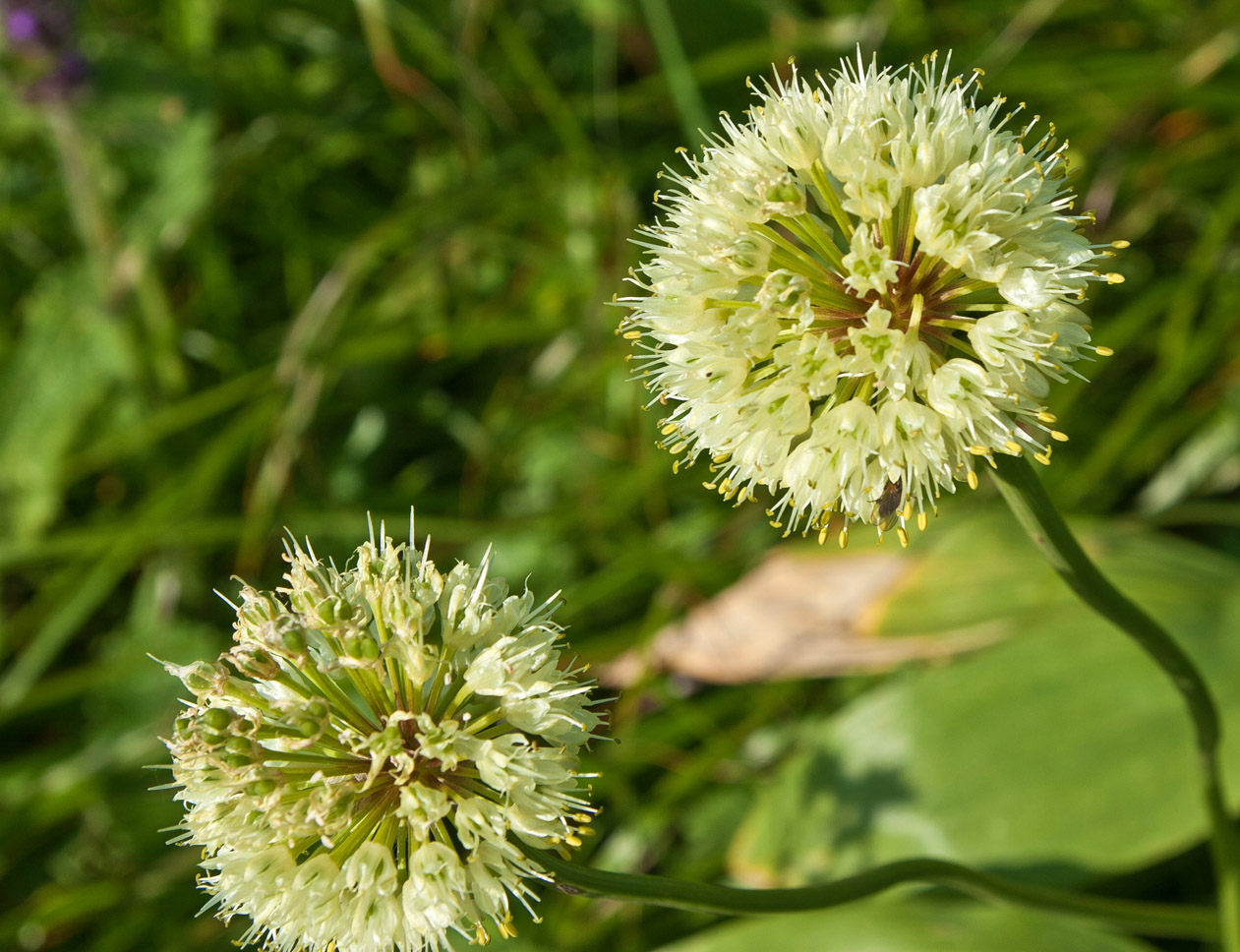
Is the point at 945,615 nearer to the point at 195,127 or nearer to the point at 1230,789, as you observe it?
the point at 1230,789

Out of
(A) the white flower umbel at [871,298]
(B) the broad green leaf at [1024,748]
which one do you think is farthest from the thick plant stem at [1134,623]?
(B) the broad green leaf at [1024,748]

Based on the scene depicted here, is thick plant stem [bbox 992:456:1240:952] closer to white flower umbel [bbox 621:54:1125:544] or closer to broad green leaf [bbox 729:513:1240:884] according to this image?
white flower umbel [bbox 621:54:1125:544]

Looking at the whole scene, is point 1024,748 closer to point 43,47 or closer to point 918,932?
point 918,932

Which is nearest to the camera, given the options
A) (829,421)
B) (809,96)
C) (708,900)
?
(708,900)

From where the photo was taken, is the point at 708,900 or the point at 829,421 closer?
the point at 708,900

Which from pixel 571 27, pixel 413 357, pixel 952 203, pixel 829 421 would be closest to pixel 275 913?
pixel 829 421

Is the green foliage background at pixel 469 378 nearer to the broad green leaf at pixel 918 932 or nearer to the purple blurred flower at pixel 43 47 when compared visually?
the purple blurred flower at pixel 43 47

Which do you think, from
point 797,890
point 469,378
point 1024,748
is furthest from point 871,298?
point 469,378

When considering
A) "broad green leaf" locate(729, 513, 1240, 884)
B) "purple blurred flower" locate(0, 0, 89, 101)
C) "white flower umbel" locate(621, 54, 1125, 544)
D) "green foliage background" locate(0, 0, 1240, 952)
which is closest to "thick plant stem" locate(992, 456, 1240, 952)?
"white flower umbel" locate(621, 54, 1125, 544)

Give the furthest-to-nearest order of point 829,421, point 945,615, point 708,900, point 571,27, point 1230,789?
point 571,27
point 945,615
point 1230,789
point 829,421
point 708,900
